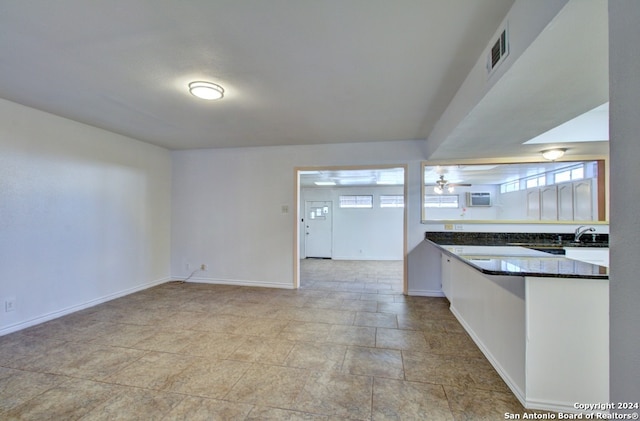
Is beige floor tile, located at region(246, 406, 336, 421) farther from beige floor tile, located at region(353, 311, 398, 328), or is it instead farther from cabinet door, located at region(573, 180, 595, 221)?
cabinet door, located at region(573, 180, 595, 221)

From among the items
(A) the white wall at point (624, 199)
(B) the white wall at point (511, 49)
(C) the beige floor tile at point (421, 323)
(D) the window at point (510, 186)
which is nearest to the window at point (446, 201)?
(D) the window at point (510, 186)

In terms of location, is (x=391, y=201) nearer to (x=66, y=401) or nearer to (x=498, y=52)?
(x=498, y=52)

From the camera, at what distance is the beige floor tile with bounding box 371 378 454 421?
1.74 m

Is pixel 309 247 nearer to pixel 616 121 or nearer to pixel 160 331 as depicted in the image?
pixel 160 331

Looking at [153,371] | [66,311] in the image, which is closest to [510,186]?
[153,371]

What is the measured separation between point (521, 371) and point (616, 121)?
175 cm

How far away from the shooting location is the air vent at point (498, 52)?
5.08 feet

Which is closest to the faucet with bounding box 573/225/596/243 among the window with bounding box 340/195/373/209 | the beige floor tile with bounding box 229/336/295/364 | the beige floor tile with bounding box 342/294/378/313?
the beige floor tile with bounding box 342/294/378/313

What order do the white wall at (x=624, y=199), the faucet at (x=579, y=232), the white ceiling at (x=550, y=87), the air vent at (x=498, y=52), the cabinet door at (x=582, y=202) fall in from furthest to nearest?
the cabinet door at (x=582, y=202) → the faucet at (x=579, y=232) → the air vent at (x=498, y=52) → the white ceiling at (x=550, y=87) → the white wall at (x=624, y=199)

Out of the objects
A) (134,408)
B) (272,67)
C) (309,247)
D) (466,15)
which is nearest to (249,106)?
(272,67)

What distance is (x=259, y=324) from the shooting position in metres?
3.14

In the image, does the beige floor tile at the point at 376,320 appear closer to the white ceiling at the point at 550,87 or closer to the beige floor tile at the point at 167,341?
the beige floor tile at the point at 167,341

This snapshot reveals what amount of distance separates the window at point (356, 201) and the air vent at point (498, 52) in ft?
21.0

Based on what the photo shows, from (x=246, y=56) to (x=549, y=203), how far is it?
16.4 ft
